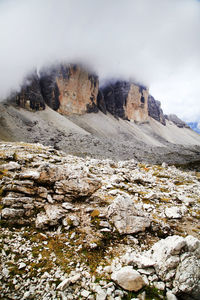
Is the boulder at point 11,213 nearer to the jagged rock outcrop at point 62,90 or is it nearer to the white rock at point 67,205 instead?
the white rock at point 67,205

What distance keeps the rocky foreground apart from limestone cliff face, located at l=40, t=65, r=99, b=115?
115m

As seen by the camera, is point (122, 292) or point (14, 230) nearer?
point (122, 292)

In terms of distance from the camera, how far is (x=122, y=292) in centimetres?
404

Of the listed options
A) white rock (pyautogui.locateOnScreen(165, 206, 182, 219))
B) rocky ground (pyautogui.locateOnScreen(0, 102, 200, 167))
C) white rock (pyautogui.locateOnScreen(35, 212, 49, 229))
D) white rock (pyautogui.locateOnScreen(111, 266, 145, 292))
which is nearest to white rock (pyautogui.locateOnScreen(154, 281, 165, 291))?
white rock (pyautogui.locateOnScreen(111, 266, 145, 292))

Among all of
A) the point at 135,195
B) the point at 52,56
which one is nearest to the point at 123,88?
the point at 52,56

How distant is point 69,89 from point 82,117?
2525cm

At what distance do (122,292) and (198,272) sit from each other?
7.54ft

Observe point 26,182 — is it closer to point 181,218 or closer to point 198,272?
point 198,272

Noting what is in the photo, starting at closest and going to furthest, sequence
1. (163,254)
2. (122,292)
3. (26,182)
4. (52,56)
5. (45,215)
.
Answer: (122,292) → (163,254) → (45,215) → (26,182) → (52,56)

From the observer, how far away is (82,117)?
407ft

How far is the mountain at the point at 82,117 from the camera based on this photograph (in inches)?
2859

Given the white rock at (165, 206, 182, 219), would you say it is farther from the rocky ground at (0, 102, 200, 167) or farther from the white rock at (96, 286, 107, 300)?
the rocky ground at (0, 102, 200, 167)

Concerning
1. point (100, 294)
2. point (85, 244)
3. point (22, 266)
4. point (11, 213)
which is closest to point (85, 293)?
point (100, 294)

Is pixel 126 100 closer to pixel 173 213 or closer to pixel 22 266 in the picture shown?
pixel 173 213
